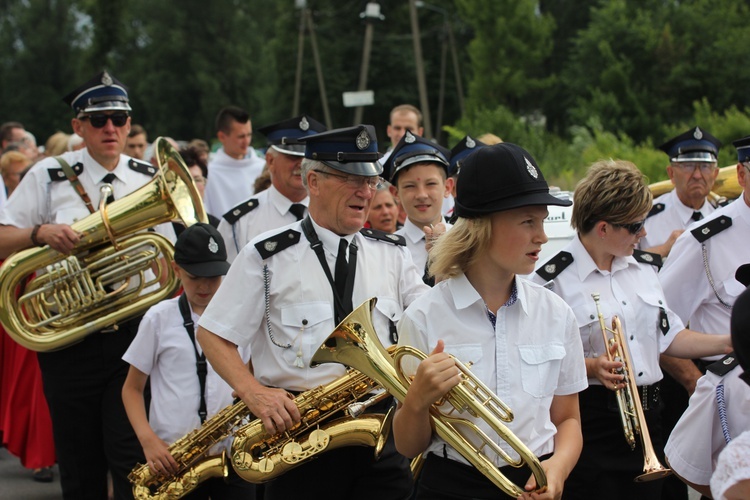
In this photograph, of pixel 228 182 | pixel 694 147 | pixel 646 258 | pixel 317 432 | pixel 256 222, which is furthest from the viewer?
pixel 228 182

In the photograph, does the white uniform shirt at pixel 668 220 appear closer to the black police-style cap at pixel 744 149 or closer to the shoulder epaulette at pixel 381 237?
the black police-style cap at pixel 744 149

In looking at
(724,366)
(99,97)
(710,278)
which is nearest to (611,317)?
(710,278)

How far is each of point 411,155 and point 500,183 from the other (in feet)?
8.03

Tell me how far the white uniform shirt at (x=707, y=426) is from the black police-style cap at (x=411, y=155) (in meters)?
2.60

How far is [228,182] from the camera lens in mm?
9484

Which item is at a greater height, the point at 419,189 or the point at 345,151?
the point at 345,151

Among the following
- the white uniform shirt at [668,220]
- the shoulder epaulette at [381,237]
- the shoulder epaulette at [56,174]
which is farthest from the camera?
the white uniform shirt at [668,220]


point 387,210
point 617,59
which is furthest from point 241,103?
point 387,210

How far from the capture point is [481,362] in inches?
131

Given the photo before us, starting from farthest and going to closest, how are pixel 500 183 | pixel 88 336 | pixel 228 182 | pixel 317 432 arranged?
pixel 228 182 → pixel 88 336 → pixel 317 432 → pixel 500 183

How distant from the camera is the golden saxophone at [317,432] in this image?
12.9ft

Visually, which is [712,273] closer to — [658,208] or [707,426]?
[707,426]

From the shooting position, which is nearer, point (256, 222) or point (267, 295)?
point (267, 295)

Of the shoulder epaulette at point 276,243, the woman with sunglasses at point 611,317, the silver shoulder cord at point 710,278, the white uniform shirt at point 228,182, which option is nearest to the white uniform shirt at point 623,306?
the woman with sunglasses at point 611,317
